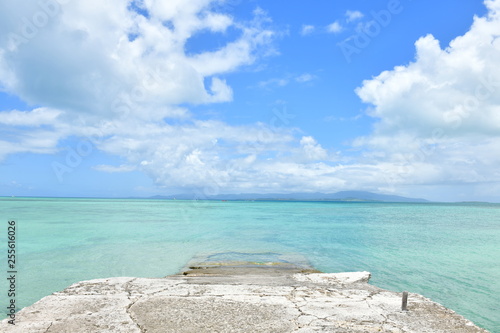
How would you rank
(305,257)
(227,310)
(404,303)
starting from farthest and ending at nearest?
(305,257) → (404,303) → (227,310)

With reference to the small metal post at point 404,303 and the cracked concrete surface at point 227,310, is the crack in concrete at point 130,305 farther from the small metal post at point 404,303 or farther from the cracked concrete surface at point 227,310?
the small metal post at point 404,303

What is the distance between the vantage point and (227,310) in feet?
18.3

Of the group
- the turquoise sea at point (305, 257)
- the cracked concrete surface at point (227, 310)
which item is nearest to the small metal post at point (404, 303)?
the cracked concrete surface at point (227, 310)

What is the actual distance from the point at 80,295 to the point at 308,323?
446 cm

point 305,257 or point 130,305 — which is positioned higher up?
point 130,305

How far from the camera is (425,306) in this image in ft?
20.0

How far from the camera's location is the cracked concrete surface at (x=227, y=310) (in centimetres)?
492

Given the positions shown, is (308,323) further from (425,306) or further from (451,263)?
(451,263)

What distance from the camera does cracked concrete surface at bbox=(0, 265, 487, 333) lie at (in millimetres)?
4918

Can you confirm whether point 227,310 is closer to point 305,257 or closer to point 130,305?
point 130,305

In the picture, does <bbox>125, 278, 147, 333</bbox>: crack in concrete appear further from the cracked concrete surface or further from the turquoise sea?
the turquoise sea

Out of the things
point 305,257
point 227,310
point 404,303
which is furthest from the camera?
point 305,257

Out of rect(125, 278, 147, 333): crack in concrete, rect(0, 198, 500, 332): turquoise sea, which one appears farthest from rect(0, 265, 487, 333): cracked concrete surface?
rect(0, 198, 500, 332): turquoise sea

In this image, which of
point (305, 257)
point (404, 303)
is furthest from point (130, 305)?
point (305, 257)
